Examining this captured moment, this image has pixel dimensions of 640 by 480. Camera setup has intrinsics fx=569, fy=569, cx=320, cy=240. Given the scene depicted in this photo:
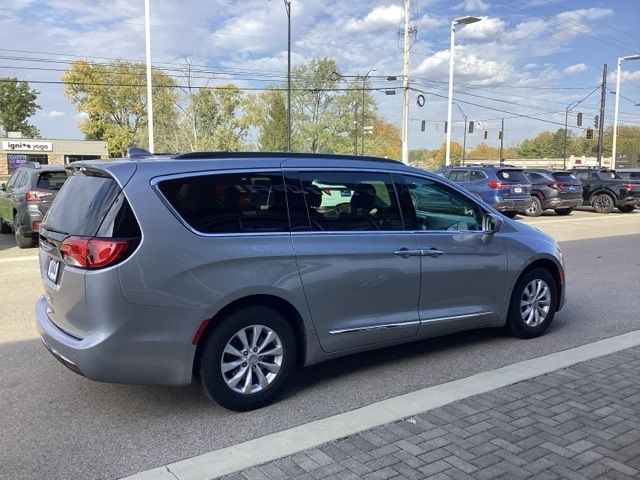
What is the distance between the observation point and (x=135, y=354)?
348cm

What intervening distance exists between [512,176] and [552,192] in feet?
11.0

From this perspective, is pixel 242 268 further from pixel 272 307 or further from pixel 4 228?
pixel 4 228

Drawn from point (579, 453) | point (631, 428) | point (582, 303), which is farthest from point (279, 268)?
point (582, 303)

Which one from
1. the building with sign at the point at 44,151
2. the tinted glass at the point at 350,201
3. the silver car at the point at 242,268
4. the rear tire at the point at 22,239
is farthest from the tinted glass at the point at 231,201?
the building with sign at the point at 44,151

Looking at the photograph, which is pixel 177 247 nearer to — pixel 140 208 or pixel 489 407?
pixel 140 208

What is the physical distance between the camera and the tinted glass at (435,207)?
4684mm

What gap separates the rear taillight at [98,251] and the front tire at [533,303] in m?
3.60

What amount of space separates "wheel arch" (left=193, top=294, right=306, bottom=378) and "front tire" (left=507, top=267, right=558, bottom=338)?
2312 mm

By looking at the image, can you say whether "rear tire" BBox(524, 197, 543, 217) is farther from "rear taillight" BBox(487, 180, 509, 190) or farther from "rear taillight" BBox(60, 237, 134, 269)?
"rear taillight" BBox(60, 237, 134, 269)

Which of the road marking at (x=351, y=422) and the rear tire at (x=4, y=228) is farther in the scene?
the rear tire at (x=4, y=228)

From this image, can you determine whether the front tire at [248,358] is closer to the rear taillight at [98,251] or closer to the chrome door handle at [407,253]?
the rear taillight at [98,251]

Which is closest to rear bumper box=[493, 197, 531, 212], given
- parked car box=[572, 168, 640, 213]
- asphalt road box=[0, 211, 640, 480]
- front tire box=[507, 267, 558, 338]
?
parked car box=[572, 168, 640, 213]

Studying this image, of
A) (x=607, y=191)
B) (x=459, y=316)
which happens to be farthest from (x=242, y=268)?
(x=607, y=191)

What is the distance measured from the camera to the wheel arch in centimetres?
369
